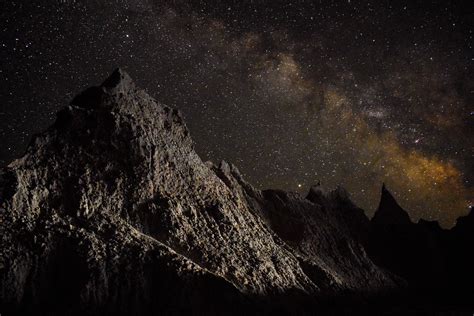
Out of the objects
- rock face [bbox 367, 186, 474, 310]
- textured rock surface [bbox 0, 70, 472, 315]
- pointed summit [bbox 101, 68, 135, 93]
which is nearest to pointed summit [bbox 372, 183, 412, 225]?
rock face [bbox 367, 186, 474, 310]

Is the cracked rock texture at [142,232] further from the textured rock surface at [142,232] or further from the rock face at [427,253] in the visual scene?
the rock face at [427,253]

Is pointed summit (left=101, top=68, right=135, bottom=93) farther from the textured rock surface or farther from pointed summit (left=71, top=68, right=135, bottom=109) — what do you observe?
the textured rock surface

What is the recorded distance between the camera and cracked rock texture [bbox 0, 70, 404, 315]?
18.0 metres

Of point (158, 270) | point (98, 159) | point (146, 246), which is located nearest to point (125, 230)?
point (146, 246)

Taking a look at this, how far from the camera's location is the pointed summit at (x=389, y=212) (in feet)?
157

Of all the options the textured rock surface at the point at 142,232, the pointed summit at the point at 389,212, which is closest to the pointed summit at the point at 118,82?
the textured rock surface at the point at 142,232

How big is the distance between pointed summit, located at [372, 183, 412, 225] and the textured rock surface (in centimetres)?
1320

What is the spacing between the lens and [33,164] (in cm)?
2262

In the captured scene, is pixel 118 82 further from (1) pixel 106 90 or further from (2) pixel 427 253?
(2) pixel 427 253

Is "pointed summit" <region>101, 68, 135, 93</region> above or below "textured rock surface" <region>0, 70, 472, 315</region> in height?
above

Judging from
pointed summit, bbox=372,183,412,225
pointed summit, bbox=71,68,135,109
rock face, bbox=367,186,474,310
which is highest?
pointed summit, bbox=71,68,135,109

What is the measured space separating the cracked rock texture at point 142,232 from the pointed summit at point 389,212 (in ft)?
43.4

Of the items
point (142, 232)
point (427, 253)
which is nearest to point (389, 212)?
point (427, 253)

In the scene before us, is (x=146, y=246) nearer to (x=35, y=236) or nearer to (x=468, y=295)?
(x=35, y=236)
